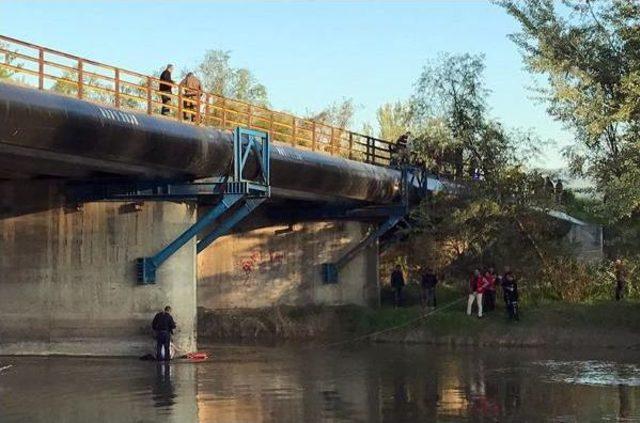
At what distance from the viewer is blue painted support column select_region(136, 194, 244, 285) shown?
82.7 ft

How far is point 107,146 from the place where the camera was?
2092cm

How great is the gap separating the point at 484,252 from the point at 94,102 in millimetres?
18955

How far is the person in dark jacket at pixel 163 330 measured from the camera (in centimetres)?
2435

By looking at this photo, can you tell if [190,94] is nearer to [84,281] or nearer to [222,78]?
[84,281]

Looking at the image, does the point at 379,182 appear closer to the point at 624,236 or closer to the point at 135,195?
the point at 624,236

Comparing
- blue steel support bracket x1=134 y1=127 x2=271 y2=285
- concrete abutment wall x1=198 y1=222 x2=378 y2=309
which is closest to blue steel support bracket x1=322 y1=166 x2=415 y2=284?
concrete abutment wall x1=198 y1=222 x2=378 y2=309

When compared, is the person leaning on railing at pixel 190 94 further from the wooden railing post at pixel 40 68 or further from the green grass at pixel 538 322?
the green grass at pixel 538 322

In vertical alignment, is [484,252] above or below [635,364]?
above

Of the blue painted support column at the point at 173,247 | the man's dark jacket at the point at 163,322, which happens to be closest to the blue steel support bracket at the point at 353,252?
the blue painted support column at the point at 173,247

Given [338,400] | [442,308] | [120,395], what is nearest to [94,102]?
[120,395]

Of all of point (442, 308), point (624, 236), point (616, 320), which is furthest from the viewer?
point (442, 308)

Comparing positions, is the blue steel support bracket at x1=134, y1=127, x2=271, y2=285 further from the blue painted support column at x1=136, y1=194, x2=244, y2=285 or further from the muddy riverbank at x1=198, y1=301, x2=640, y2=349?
the muddy riverbank at x1=198, y1=301, x2=640, y2=349

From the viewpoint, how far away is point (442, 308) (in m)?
34.0

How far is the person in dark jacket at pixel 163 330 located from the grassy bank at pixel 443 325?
915 cm
